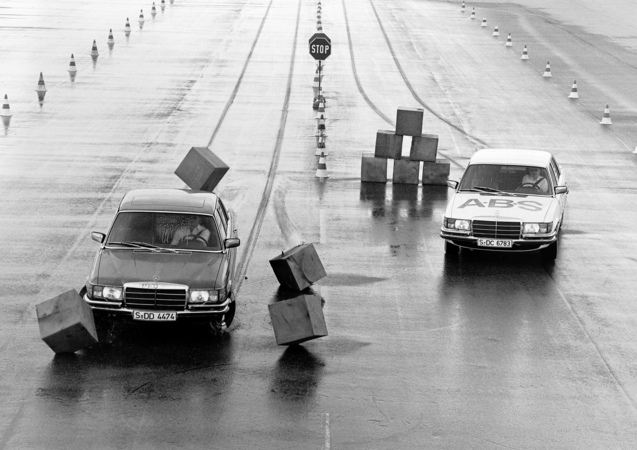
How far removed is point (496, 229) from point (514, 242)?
13.4 inches

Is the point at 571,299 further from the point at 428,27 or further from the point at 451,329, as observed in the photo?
the point at 428,27

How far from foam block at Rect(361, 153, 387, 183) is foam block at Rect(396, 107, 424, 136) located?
78cm

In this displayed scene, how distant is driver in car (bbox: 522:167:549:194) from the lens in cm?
1819

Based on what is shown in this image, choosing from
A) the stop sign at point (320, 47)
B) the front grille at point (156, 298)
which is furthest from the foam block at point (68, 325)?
the stop sign at point (320, 47)

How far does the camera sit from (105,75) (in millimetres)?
37094

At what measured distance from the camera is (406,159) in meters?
23.4

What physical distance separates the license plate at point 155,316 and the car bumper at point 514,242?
228 inches

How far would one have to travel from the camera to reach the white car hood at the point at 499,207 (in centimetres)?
1700

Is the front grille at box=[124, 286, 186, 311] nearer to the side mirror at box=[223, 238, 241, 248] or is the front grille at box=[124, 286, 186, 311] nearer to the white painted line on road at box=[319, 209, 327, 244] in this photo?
the side mirror at box=[223, 238, 241, 248]

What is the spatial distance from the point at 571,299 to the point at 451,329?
2.40 metres

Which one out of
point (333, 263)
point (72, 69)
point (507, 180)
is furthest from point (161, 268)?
point (72, 69)

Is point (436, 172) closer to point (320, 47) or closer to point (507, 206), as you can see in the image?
point (507, 206)

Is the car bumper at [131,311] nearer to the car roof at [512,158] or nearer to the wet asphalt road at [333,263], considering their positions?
the wet asphalt road at [333,263]

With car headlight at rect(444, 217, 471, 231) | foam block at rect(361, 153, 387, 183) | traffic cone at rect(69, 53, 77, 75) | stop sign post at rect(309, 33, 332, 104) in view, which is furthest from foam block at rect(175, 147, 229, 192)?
traffic cone at rect(69, 53, 77, 75)
